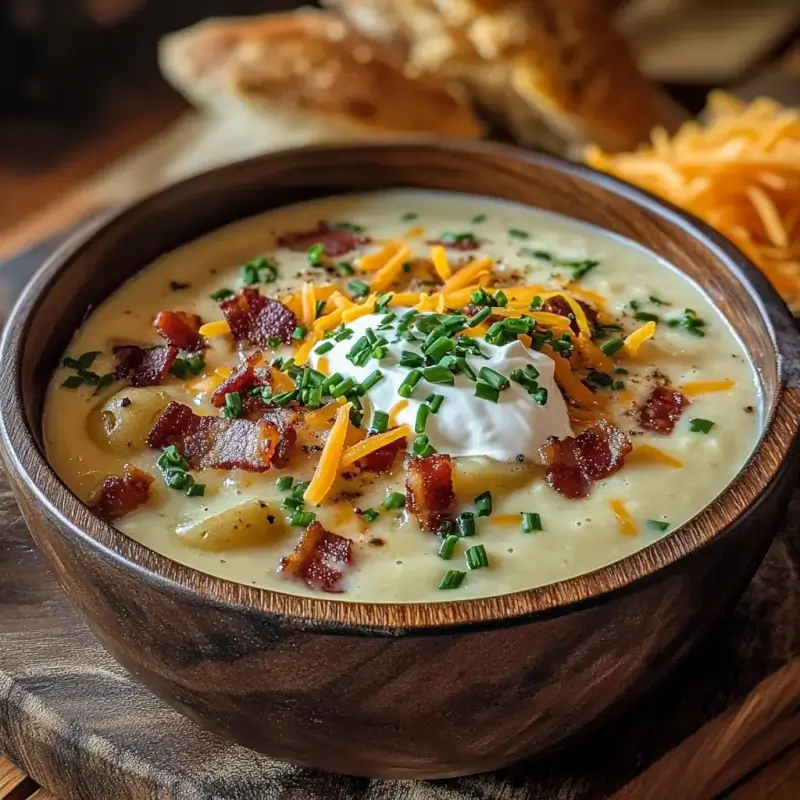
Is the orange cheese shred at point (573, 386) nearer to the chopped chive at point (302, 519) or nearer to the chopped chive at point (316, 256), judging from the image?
the chopped chive at point (302, 519)

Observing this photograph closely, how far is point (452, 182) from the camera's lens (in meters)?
2.79

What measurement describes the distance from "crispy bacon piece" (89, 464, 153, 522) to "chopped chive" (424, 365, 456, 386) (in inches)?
20.6

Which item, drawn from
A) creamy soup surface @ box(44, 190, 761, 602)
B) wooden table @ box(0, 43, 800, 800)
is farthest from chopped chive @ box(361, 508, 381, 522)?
wooden table @ box(0, 43, 800, 800)

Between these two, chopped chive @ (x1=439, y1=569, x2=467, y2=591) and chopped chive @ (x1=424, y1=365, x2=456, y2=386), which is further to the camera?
chopped chive @ (x1=424, y1=365, x2=456, y2=386)

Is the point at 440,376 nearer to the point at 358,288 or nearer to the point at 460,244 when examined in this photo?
the point at 358,288

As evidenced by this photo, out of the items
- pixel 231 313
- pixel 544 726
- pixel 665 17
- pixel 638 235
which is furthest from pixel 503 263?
pixel 665 17

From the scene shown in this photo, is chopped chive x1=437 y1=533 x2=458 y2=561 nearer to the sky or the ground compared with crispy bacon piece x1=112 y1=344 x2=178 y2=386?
nearer to the ground

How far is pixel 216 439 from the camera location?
1.96m

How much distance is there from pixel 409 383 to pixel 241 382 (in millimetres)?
350

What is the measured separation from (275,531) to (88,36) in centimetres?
430

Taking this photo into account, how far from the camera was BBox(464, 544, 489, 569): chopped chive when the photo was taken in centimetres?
169

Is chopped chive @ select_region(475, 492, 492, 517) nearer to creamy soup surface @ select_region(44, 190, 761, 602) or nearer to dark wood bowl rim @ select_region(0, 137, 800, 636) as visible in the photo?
creamy soup surface @ select_region(44, 190, 761, 602)

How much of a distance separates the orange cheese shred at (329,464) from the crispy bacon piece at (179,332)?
1.72ft

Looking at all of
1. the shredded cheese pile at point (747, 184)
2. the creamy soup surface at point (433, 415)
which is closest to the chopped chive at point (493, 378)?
the creamy soup surface at point (433, 415)
